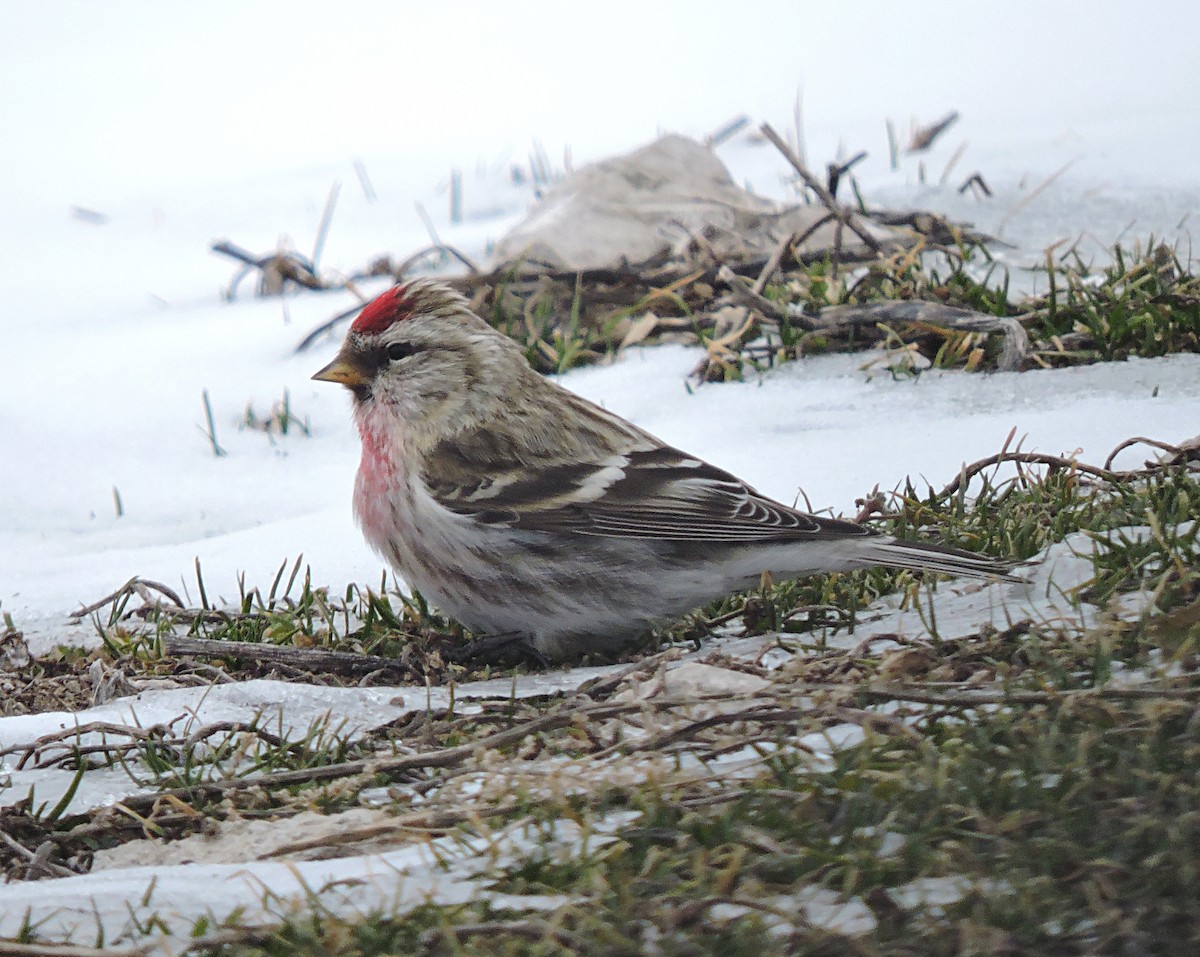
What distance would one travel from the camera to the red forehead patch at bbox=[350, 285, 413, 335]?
4504 mm

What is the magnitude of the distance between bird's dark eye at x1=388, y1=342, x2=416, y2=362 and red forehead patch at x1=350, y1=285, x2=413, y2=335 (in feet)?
0.22

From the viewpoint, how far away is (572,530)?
3.88 m

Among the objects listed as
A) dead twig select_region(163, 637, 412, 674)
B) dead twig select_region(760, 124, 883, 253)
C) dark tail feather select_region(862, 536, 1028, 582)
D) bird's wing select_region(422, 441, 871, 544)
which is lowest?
dead twig select_region(163, 637, 412, 674)

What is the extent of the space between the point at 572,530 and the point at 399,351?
954mm

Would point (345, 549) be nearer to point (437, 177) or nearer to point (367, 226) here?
point (367, 226)

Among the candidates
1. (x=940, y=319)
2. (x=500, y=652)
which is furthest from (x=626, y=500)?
(x=940, y=319)

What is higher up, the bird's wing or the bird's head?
the bird's head

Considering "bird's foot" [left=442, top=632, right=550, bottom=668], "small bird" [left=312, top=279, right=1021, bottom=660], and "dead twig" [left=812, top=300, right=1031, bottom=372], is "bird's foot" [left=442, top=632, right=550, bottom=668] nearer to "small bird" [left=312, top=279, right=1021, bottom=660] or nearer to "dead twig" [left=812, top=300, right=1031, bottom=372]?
"small bird" [left=312, top=279, right=1021, bottom=660]

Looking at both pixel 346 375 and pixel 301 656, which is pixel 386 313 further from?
pixel 301 656

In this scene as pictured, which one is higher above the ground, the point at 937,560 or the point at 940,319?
the point at 940,319

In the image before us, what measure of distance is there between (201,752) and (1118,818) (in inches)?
75.3

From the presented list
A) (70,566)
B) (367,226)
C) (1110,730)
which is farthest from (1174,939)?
(367,226)

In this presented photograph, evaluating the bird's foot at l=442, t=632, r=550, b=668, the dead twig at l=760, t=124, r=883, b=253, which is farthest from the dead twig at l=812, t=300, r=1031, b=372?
the bird's foot at l=442, t=632, r=550, b=668

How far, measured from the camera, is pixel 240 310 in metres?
9.13
